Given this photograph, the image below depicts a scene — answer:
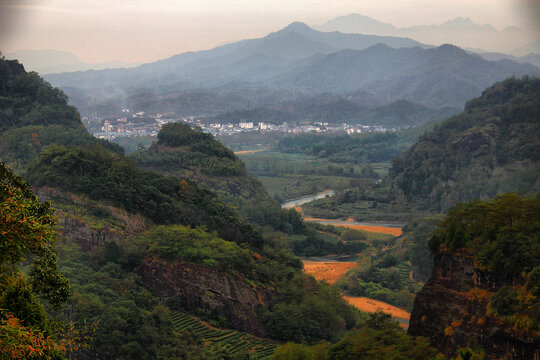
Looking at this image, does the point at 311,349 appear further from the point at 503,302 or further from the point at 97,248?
the point at 97,248

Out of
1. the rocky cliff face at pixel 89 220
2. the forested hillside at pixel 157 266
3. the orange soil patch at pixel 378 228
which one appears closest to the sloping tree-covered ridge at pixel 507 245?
the forested hillside at pixel 157 266

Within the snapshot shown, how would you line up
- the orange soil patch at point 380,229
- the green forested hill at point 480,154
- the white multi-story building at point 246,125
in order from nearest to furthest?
the orange soil patch at point 380,229, the green forested hill at point 480,154, the white multi-story building at point 246,125

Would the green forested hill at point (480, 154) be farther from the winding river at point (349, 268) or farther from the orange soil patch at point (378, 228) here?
the winding river at point (349, 268)

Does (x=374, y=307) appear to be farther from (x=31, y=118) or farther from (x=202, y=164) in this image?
(x=31, y=118)

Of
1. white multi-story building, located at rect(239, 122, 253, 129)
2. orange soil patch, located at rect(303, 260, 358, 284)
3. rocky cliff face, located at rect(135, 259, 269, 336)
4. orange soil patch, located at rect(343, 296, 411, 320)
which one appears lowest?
orange soil patch, located at rect(343, 296, 411, 320)

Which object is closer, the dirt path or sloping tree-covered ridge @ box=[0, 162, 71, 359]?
sloping tree-covered ridge @ box=[0, 162, 71, 359]

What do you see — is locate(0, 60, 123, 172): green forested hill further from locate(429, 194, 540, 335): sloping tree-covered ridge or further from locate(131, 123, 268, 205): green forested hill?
locate(429, 194, 540, 335): sloping tree-covered ridge

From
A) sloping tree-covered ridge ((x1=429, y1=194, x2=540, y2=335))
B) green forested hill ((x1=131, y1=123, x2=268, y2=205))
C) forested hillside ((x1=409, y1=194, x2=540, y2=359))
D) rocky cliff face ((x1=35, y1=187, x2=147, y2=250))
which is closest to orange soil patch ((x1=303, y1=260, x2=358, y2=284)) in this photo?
green forested hill ((x1=131, y1=123, x2=268, y2=205))
